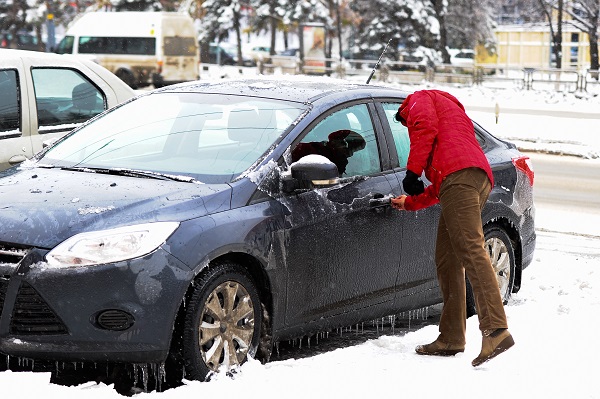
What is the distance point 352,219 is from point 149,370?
4.77 ft

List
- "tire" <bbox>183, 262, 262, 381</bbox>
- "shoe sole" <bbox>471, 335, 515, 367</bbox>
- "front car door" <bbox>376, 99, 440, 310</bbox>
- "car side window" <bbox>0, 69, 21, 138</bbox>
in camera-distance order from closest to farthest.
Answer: "tire" <bbox>183, 262, 262, 381</bbox> < "shoe sole" <bbox>471, 335, 515, 367</bbox> < "front car door" <bbox>376, 99, 440, 310</bbox> < "car side window" <bbox>0, 69, 21, 138</bbox>

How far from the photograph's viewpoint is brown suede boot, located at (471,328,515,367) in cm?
589

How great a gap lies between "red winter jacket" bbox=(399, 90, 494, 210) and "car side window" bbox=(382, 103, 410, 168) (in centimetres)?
77

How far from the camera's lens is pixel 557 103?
118 ft

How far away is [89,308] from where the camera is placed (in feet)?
16.5

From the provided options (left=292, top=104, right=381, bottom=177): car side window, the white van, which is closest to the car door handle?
(left=292, top=104, right=381, bottom=177): car side window

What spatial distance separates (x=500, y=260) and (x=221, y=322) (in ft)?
8.47

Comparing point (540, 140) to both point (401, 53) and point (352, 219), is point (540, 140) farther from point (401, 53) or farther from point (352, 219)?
point (401, 53)

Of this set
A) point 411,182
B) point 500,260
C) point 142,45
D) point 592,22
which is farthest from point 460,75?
point 411,182

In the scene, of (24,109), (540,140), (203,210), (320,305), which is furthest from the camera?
(540,140)

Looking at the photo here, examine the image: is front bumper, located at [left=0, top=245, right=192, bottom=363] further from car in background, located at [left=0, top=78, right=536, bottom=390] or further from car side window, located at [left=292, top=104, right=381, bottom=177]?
car side window, located at [left=292, top=104, right=381, bottom=177]

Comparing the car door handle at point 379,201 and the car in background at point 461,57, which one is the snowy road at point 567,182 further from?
the car in background at point 461,57

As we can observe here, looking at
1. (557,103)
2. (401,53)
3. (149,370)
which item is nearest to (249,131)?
(149,370)

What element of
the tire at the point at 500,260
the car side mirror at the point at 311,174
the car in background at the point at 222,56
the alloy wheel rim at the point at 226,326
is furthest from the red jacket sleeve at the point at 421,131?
the car in background at the point at 222,56
